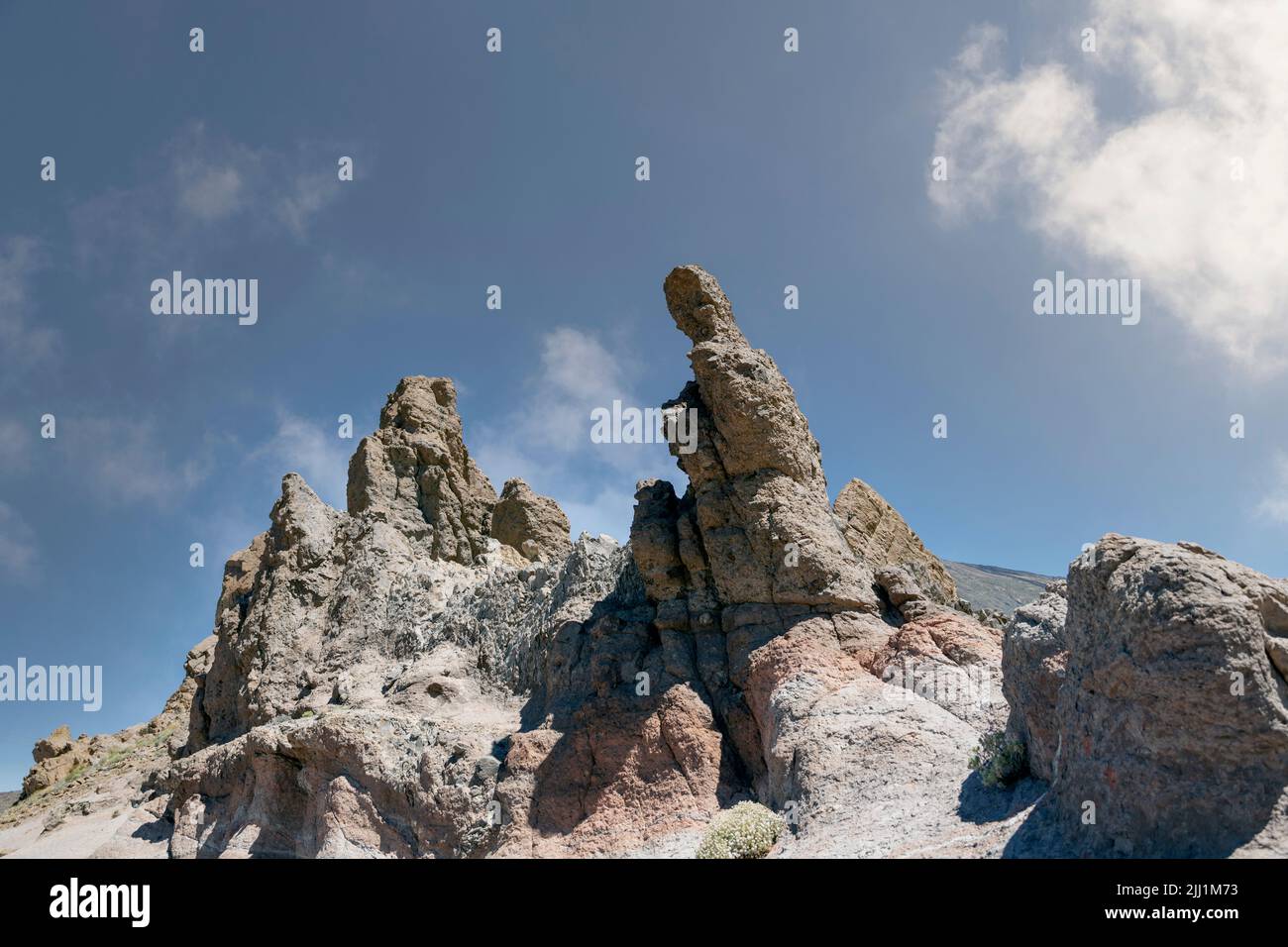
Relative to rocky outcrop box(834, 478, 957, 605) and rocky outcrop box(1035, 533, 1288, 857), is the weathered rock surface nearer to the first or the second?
rocky outcrop box(834, 478, 957, 605)

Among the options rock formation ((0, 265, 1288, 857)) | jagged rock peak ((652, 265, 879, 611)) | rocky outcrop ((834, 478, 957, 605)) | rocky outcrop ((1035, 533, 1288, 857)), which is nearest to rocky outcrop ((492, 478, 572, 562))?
rock formation ((0, 265, 1288, 857))

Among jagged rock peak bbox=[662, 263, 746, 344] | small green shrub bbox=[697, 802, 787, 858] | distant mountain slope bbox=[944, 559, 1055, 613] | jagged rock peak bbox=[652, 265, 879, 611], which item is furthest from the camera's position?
distant mountain slope bbox=[944, 559, 1055, 613]

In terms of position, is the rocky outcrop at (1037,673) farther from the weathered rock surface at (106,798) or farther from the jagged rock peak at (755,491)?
the weathered rock surface at (106,798)

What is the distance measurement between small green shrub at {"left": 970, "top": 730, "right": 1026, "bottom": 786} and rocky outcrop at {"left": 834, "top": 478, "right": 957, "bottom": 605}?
1343cm

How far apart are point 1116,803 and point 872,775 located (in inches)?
276

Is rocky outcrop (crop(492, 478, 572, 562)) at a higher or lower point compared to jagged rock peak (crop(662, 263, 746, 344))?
lower

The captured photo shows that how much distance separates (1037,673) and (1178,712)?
4.07m

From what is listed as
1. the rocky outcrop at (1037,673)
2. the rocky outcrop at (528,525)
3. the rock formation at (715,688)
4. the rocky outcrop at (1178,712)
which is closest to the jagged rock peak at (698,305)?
the rock formation at (715,688)

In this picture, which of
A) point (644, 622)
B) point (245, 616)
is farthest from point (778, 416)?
point (245, 616)

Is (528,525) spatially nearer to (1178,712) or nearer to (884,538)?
(884,538)

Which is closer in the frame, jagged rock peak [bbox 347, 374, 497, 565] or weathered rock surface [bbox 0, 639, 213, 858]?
weathered rock surface [bbox 0, 639, 213, 858]

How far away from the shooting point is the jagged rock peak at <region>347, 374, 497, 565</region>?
1503 inches

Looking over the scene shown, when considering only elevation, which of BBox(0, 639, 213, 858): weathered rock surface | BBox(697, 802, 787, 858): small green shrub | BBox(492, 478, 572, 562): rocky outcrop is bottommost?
BBox(0, 639, 213, 858): weathered rock surface
